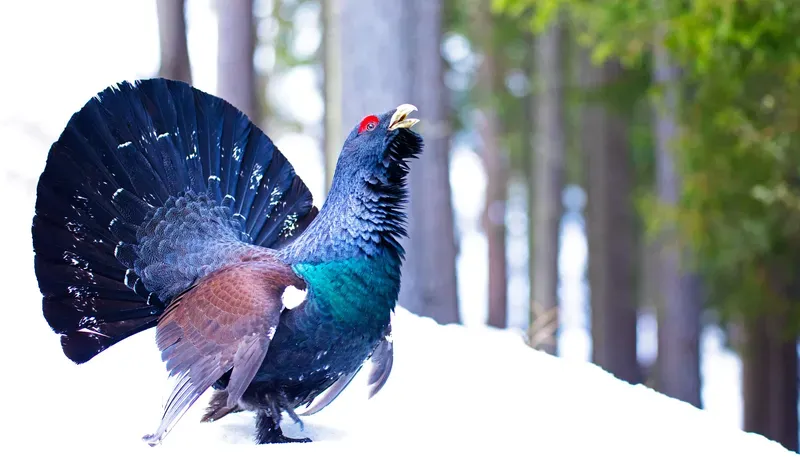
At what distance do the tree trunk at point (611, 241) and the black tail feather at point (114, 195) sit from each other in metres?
9.99

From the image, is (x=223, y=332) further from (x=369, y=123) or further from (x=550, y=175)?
(x=550, y=175)

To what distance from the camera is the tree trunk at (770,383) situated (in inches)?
506

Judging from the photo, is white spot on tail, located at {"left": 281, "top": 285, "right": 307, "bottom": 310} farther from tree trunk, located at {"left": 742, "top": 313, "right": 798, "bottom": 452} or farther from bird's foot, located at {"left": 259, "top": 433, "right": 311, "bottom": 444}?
tree trunk, located at {"left": 742, "top": 313, "right": 798, "bottom": 452}

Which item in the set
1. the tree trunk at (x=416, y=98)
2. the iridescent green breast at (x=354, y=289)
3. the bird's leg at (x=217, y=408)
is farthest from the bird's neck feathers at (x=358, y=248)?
the tree trunk at (x=416, y=98)

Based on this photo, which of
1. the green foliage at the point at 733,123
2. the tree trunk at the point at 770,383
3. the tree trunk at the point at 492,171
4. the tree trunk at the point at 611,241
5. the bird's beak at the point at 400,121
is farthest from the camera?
the tree trunk at the point at 492,171

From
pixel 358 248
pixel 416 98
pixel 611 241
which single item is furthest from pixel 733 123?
pixel 358 248

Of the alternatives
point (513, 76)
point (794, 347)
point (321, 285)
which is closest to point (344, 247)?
point (321, 285)

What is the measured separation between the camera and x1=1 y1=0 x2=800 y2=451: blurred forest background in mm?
7289

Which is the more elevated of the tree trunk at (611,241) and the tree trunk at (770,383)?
the tree trunk at (611,241)

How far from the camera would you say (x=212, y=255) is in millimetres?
4195

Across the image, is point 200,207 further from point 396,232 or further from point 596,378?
point 596,378

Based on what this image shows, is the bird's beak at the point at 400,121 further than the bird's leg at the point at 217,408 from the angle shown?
No

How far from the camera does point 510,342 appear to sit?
5770 millimetres

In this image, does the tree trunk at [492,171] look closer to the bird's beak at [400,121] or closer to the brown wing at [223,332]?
the bird's beak at [400,121]
